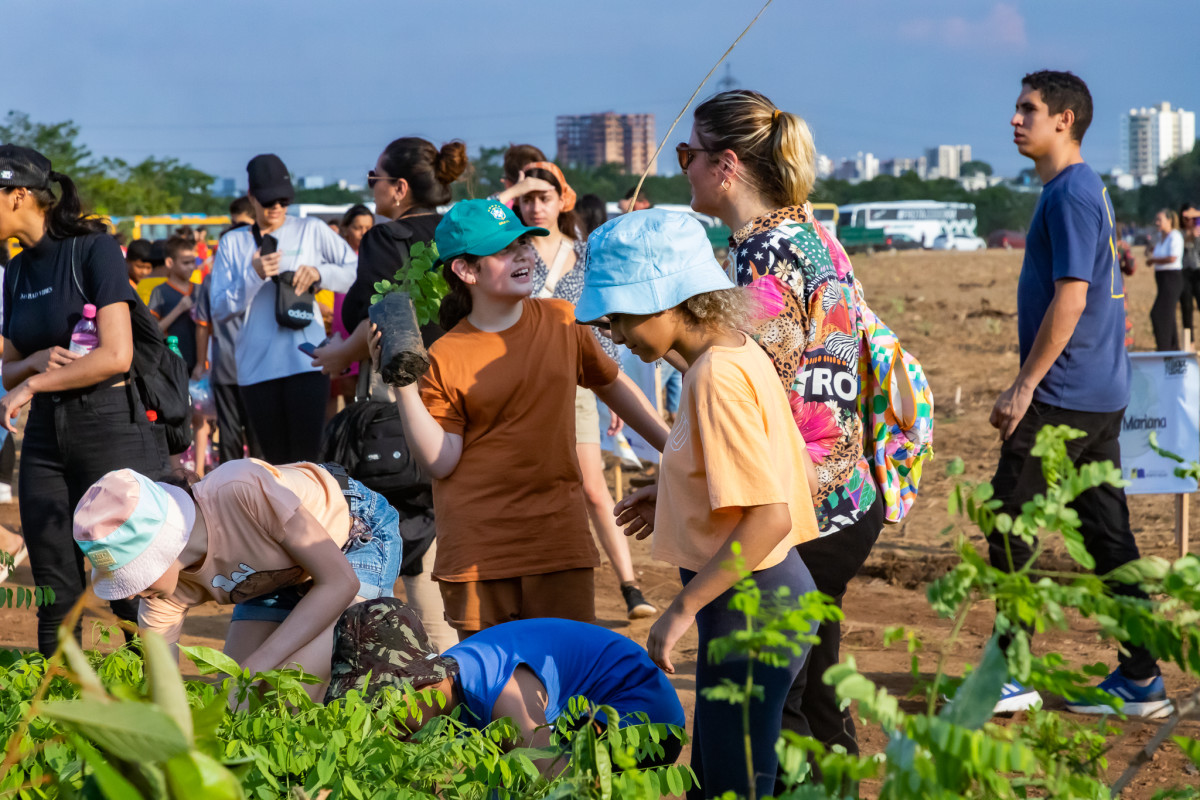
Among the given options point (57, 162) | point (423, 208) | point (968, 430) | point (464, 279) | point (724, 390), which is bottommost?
point (968, 430)

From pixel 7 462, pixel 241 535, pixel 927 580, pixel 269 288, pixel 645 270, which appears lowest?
pixel 927 580

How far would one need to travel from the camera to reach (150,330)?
3.94 meters

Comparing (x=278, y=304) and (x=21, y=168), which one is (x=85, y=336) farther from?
(x=278, y=304)

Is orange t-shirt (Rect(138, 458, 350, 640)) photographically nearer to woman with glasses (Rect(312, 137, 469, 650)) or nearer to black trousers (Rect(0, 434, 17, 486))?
woman with glasses (Rect(312, 137, 469, 650))

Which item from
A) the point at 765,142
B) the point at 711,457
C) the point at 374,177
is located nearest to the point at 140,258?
the point at 374,177

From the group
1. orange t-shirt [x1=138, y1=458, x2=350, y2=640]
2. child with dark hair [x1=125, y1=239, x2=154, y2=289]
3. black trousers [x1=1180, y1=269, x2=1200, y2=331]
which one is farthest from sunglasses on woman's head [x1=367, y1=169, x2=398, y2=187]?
black trousers [x1=1180, y1=269, x2=1200, y2=331]

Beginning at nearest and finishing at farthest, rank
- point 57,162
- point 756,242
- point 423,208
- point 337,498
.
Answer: point 756,242
point 337,498
point 423,208
point 57,162

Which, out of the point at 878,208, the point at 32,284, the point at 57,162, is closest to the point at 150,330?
the point at 32,284

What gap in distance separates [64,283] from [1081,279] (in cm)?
328

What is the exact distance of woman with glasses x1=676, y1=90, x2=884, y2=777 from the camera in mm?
2662

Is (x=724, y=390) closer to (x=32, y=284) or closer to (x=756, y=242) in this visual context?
(x=756, y=242)

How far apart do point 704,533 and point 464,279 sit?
1.38 metres

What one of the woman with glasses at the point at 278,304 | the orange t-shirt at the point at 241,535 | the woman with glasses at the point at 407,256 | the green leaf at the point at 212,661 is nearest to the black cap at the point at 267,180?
the woman with glasses at the point at 278,304

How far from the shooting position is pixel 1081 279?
12.4 ft
